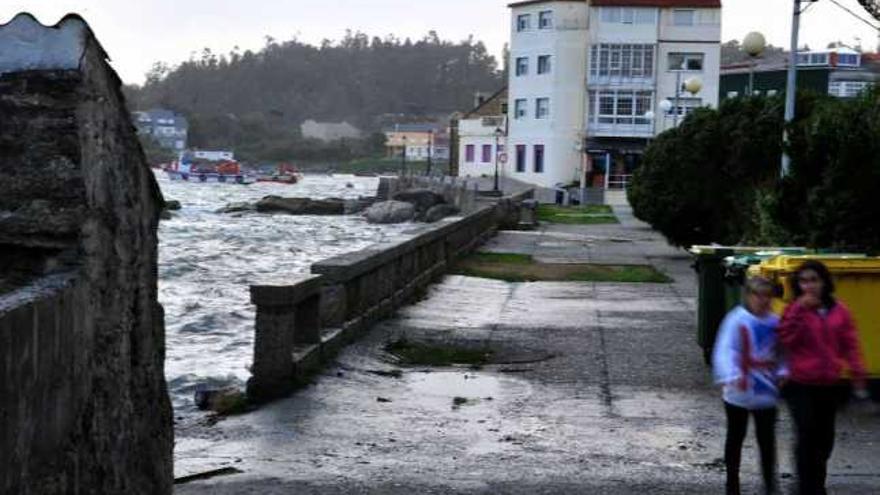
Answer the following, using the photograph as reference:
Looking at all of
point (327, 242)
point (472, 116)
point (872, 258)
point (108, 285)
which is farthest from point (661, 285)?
point (472, 116)

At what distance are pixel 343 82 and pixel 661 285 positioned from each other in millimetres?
176371

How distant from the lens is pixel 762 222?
61.4 feet

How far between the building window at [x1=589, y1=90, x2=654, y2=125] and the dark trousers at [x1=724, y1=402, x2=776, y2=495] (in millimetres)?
70175

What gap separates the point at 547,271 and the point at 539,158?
55.1 meters

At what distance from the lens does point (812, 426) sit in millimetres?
6703

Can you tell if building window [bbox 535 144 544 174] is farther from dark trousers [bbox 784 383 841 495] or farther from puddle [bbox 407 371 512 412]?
dark trousers [bbox 784 383 841 495]

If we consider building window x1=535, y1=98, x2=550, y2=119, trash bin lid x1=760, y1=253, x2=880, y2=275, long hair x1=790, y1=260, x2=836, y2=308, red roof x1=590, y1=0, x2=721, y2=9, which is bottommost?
trash bin lid x1=760, y1=253, x2=880, y2=275

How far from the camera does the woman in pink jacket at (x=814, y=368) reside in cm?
668

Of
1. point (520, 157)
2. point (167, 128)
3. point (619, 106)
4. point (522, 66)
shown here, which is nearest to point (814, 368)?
point (619, 106)

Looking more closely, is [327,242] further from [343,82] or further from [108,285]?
[343,82]

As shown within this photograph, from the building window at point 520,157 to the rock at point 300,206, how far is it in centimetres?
1160

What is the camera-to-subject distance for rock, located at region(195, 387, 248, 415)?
391 inches

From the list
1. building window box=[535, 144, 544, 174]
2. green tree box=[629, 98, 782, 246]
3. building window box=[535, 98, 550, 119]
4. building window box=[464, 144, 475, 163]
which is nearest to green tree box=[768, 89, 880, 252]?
green tree box=[629, 98, 782, 246]

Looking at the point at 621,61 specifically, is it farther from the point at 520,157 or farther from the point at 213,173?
the point at 213,173
